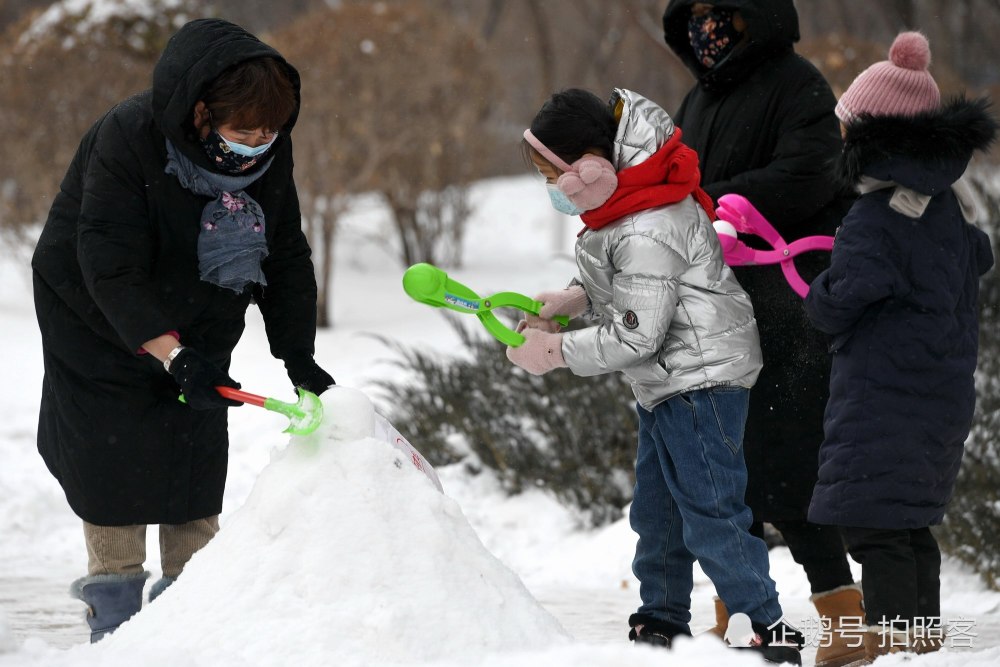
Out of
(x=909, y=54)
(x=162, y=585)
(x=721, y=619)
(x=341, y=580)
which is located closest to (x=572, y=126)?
(x=909, y=54)

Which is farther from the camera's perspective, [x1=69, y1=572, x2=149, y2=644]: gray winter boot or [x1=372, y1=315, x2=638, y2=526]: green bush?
[x1=372, y1=315, x2=638, y2=526]: green bush

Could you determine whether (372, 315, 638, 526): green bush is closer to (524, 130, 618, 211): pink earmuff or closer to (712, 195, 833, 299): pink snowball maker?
(712, 195, 833, 299): pink snowball maker

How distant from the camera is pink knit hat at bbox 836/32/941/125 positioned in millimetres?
3250

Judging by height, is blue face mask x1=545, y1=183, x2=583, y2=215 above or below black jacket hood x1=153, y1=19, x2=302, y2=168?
below

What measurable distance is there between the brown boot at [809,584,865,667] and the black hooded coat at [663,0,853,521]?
23 centimetres

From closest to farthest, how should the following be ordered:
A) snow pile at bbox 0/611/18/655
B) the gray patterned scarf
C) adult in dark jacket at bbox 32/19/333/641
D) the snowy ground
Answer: the snowy ground
snow pile at bbox 0/611/18/655
adult in dark jacket at bbox 32/19/333/641
the gray patterned scarf

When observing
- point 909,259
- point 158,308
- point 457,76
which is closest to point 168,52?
point 158,308

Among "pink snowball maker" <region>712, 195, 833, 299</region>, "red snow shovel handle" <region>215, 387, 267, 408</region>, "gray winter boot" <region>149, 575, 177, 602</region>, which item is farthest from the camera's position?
"pink snowball maker" <region>712, 195, 833, 299</region>

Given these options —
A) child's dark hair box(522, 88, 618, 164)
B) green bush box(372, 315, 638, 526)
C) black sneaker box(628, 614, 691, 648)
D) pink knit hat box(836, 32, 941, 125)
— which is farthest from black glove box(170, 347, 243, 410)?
green bush box(372, 315, 638, 526)

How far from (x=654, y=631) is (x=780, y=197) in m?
1.19

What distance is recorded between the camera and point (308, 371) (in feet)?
10.1

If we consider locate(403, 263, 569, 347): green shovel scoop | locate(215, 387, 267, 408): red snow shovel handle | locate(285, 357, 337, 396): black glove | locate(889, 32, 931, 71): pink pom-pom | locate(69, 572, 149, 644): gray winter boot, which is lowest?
locate(69, 572, 149, 644): gray winter boot

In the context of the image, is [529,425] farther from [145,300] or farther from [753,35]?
[145,300]

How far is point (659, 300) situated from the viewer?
9.53 ft
